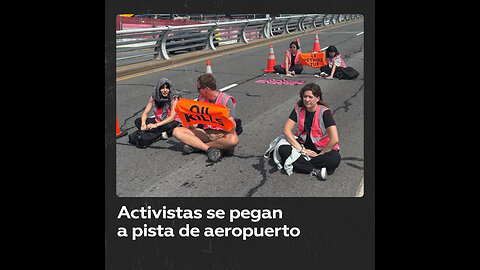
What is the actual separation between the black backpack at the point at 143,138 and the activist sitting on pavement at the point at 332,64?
649cm

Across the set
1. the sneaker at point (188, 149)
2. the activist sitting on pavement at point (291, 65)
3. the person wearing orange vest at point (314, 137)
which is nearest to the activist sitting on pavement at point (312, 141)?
the person wearing orange vest at point (314, 137)

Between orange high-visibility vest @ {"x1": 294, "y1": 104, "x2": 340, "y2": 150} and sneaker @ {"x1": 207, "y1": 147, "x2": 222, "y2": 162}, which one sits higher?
orange high-visibility vest @ {"x1": 294, "y1": 104, "x2": 340, "y2": 150}

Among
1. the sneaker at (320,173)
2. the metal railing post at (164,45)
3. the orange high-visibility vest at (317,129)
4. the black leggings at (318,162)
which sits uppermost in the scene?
the metal railing post at (164,45)

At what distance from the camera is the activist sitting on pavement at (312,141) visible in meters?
5.12

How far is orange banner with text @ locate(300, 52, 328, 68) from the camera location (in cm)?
1309

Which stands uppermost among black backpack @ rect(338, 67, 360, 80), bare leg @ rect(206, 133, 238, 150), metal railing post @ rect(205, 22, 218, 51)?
metal railing post @ rect(205, 22, 218, 51)

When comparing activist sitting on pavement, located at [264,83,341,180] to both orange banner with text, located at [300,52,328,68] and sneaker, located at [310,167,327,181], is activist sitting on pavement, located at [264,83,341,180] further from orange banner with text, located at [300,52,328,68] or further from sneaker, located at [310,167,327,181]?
orange banner with text, located at [300,52,328,68]

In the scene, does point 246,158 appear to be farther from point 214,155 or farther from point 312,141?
point 312,141

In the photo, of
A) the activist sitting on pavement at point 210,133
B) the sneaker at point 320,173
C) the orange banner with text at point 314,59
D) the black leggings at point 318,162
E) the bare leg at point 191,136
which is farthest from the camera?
the orange banner with text at point 314,59

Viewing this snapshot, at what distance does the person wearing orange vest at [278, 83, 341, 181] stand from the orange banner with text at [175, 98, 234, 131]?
77 centimetres

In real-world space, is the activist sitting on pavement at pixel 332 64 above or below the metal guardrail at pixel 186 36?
below

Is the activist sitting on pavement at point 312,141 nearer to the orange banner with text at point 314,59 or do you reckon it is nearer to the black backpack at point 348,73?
the black backpack at point 348,73

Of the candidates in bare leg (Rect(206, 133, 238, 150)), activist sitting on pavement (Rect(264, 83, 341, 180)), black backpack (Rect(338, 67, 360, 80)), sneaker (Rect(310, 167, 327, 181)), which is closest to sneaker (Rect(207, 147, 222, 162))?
bare leg (Rect(206, 133, 238, 150))
